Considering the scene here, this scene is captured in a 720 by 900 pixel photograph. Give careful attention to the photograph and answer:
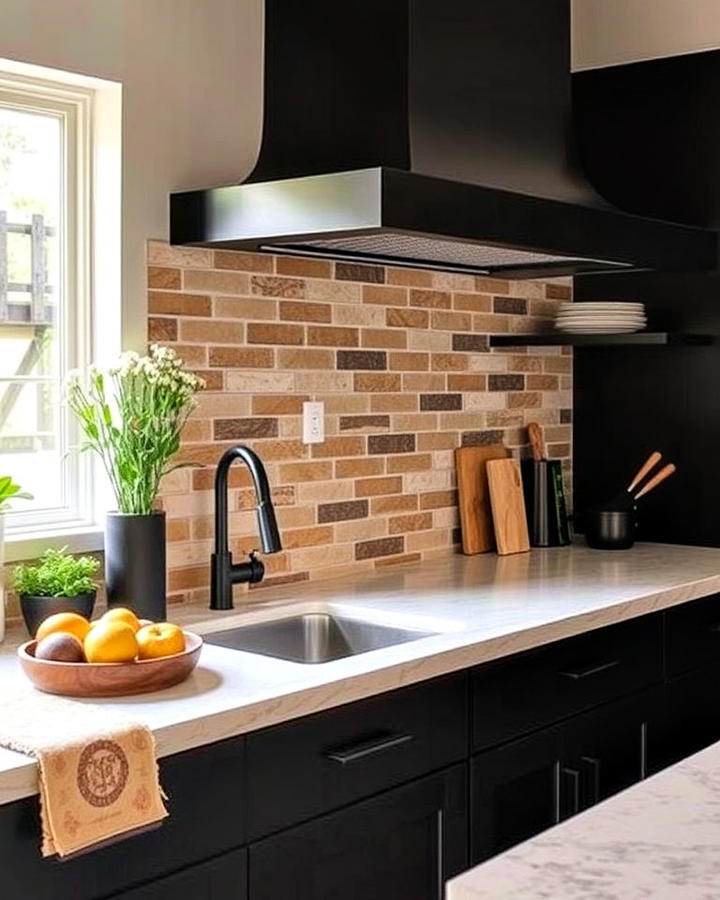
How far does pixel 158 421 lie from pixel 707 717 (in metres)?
1.60

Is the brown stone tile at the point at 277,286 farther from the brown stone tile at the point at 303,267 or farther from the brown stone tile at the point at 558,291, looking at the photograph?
the brown stone tile at the point at 558,291

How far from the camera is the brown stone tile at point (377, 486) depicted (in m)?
3.30

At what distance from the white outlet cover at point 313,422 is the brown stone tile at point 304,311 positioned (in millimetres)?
→ 198

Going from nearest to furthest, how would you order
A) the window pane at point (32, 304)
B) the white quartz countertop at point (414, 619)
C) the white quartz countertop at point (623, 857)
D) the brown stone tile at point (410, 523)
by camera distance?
1. the white quartz countertop at point (623, 857)
2. the white quartz countertop at point (414, 619)
3. the window pane at point (32, 304)
4. the brown stone tile at point (410, 523)

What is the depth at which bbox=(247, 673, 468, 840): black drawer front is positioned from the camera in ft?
→ 6.78

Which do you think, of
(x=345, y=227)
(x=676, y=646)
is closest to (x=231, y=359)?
(x=345, y=227)

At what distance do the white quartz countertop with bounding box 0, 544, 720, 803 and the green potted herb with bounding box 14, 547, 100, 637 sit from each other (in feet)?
0.27

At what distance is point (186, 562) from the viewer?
2863mm

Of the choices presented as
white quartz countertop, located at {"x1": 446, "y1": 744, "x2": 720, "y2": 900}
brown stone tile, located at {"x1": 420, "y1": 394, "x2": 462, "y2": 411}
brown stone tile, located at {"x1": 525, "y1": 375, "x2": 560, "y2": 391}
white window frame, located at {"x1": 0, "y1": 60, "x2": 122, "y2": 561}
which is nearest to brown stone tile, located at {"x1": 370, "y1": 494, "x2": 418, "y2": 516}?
brown stone tile, located at {"x1": 420, "y1": 394, "x2": 462, "y2": 411}

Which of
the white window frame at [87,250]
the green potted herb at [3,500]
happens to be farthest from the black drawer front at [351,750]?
the white window frame at [87,250]

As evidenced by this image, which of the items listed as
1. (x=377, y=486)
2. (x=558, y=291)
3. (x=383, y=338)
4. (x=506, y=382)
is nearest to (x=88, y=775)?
(x=377, y=486)

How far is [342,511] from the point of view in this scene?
325 cm

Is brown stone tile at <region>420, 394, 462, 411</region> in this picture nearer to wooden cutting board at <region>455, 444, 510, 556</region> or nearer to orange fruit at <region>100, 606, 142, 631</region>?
wooden cutting board at <region>455, 444, 510, 556</region>

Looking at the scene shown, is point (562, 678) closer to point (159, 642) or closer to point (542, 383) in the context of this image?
point (159, 642)
